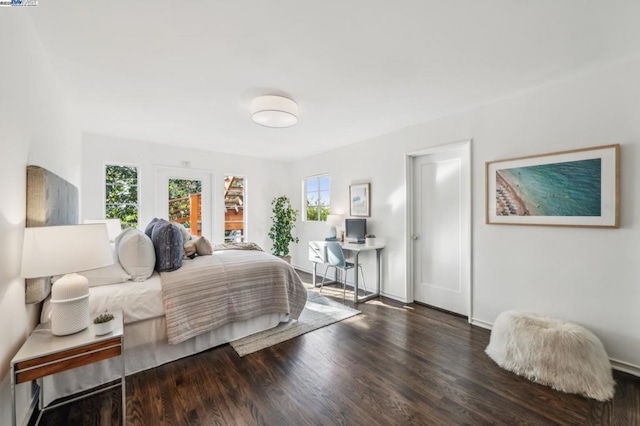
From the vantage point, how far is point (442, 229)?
342cm

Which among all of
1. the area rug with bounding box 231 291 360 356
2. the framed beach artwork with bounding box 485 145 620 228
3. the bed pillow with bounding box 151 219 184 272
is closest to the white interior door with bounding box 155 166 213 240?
the bed pillow with bounding box 151 219 184 272

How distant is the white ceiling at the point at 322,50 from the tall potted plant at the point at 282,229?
2.57 meters

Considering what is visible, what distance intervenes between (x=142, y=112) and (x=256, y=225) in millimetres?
2917

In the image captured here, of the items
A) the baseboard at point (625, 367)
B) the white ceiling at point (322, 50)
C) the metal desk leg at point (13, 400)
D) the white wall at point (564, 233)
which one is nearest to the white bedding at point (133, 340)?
the metal desk leg at point (13, 400)

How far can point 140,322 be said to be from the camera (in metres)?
2.17

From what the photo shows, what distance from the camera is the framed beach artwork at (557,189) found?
215 centimetres

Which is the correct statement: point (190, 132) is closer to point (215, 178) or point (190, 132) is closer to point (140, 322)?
point (215, 178)

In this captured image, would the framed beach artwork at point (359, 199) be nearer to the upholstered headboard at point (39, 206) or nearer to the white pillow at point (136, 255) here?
the white pillow at point (136, 255)

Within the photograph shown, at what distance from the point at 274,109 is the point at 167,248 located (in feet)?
5.46

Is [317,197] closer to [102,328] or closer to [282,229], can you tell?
[282,229]

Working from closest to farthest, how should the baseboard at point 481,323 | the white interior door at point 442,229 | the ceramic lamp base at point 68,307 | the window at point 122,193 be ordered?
the ceramic lamp base at point 68,307 → the baseboard at point 481,323 → the white interior door at point 442,229 → the window at point 122,193

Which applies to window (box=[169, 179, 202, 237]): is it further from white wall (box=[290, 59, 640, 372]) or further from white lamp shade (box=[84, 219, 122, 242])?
white wall (box=[290, 59, 640, 372])

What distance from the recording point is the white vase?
1547mm

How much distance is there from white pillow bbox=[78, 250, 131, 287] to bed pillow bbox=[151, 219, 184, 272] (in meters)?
0.28
